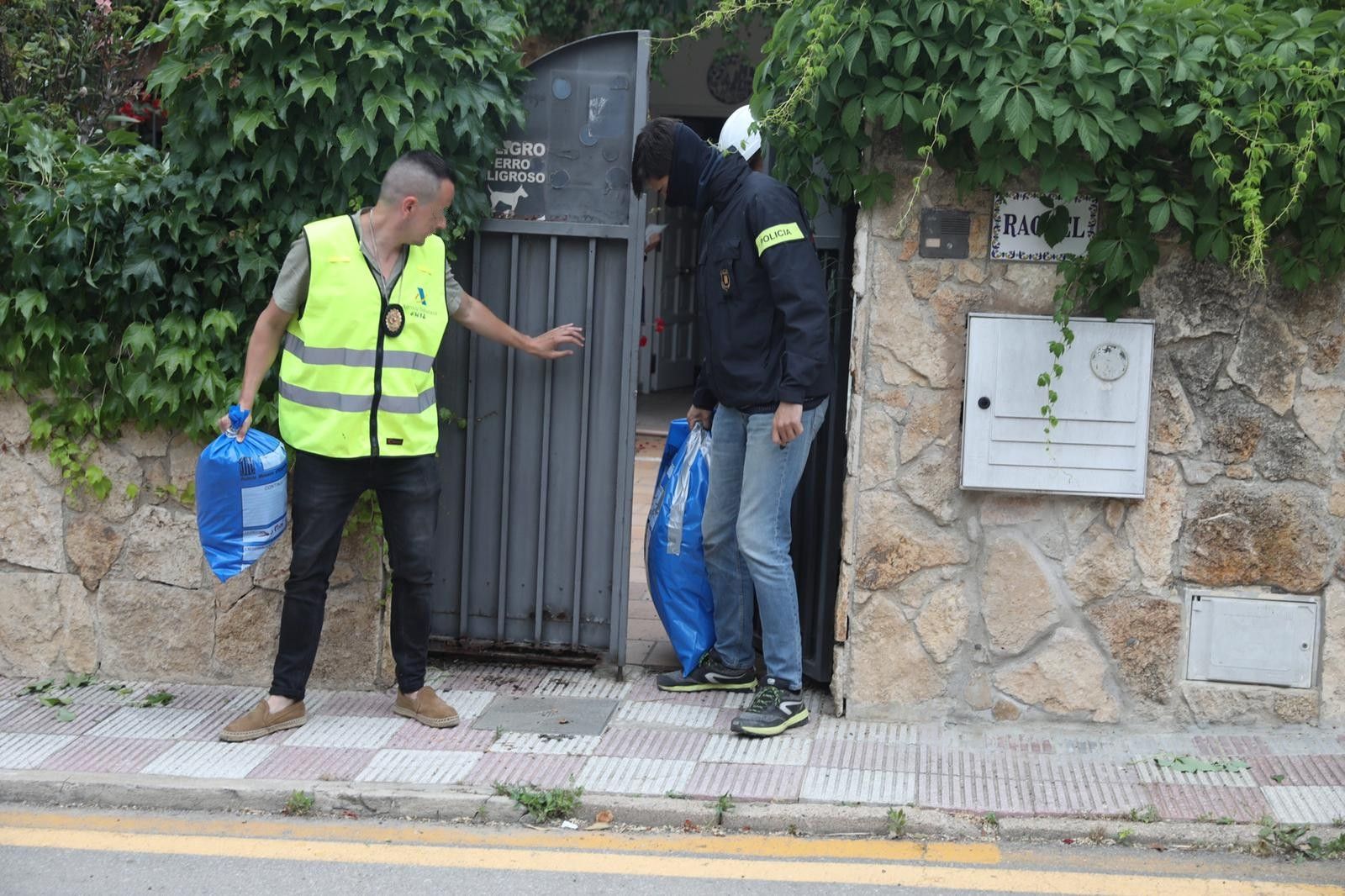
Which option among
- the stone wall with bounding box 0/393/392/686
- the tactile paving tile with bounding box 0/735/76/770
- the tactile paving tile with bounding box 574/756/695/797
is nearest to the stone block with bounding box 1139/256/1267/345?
the tactile paving tile with bounding box 574/756/695/797

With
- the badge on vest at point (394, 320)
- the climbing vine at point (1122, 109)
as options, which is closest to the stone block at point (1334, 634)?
the climbing vine at point (1122, 109)

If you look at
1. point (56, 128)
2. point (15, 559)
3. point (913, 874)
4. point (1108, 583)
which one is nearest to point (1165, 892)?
point (913, 874)

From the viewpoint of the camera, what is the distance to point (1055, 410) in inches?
188

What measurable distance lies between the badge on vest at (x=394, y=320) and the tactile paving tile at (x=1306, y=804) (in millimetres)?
3031

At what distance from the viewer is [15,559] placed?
5.27 m

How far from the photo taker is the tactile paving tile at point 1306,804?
4.15 m

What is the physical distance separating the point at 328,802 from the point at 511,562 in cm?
142

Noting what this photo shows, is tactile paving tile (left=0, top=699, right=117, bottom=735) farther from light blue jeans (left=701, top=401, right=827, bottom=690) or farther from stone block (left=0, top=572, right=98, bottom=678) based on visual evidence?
light blue jeans (left=701, top=401, right=827, bottom=690)

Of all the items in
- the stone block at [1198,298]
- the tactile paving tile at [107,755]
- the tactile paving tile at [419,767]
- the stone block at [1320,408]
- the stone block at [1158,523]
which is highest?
the stone block at [1198,298]

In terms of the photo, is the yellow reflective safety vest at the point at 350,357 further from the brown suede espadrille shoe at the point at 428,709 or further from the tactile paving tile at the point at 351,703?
the tactile paving tile at the point at 351,703

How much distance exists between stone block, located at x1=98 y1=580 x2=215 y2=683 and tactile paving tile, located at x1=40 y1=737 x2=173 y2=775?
570 millimetres

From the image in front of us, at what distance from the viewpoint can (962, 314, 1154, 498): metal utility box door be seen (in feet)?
15.5

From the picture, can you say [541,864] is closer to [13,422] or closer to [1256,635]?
[1256,635]

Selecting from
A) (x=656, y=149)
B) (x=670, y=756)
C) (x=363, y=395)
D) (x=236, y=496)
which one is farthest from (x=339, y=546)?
(x=656, y=149)
